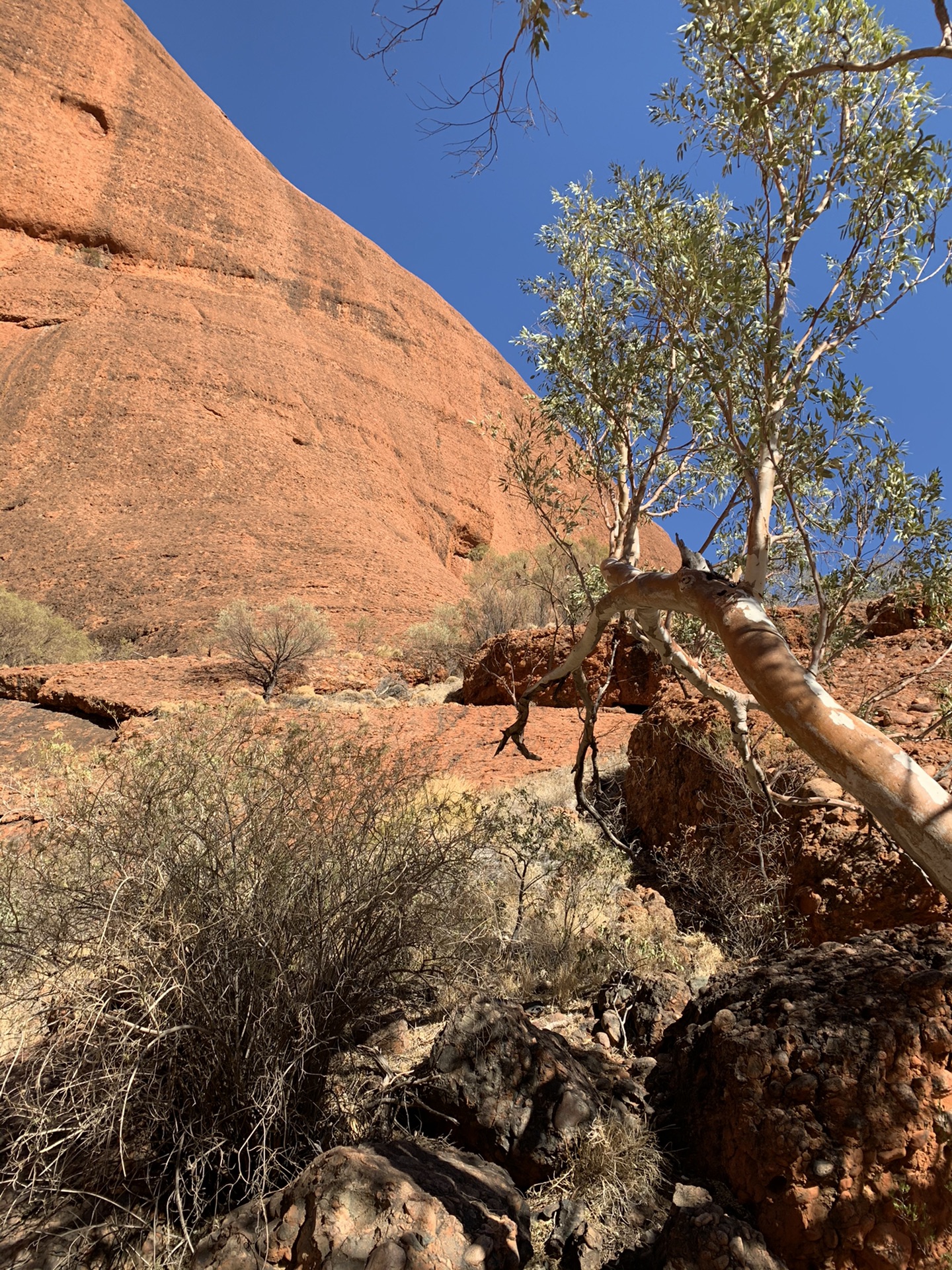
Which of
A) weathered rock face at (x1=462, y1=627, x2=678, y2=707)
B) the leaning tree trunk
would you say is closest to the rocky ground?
the leaning tree trunk

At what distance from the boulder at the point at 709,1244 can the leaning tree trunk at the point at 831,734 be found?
1.15 meters

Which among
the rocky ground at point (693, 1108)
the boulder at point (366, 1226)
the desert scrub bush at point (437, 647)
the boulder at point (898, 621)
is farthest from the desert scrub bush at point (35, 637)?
the boulder at point (366, 1226)

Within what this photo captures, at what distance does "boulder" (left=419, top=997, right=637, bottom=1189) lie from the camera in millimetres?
2631

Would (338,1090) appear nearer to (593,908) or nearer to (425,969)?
(425,969)

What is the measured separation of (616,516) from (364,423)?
27888 millimetres

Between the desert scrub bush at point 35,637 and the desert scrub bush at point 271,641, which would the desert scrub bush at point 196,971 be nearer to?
the desert scrub bush at point 271,641

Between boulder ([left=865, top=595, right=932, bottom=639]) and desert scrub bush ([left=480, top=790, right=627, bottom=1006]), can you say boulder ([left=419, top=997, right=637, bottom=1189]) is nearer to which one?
desert scrub bush ([left=480, top=790, right=627, bottom=1006])

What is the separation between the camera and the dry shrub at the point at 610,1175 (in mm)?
2408

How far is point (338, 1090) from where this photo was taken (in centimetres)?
286

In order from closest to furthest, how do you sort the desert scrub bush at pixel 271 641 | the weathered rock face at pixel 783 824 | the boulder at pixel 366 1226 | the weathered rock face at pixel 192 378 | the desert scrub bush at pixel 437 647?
the boulder at pixel 366 1226 < the weathered rock face at pixel 783 824 < the desert scrub bush at pixel 271 641 < the desert scrub bush at pixel 437 647 < the weathered rock face at pixel 192 378

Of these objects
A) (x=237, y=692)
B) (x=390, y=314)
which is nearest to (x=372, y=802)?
(x=237, y=692)

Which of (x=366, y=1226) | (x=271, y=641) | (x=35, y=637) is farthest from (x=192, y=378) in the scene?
(x=366, y=1226)

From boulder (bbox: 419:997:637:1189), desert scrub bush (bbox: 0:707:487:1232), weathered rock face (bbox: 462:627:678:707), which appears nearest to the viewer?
desert scrub bush (bbox: 0:707:487:1232)

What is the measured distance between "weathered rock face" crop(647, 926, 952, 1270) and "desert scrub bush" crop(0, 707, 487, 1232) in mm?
1278
